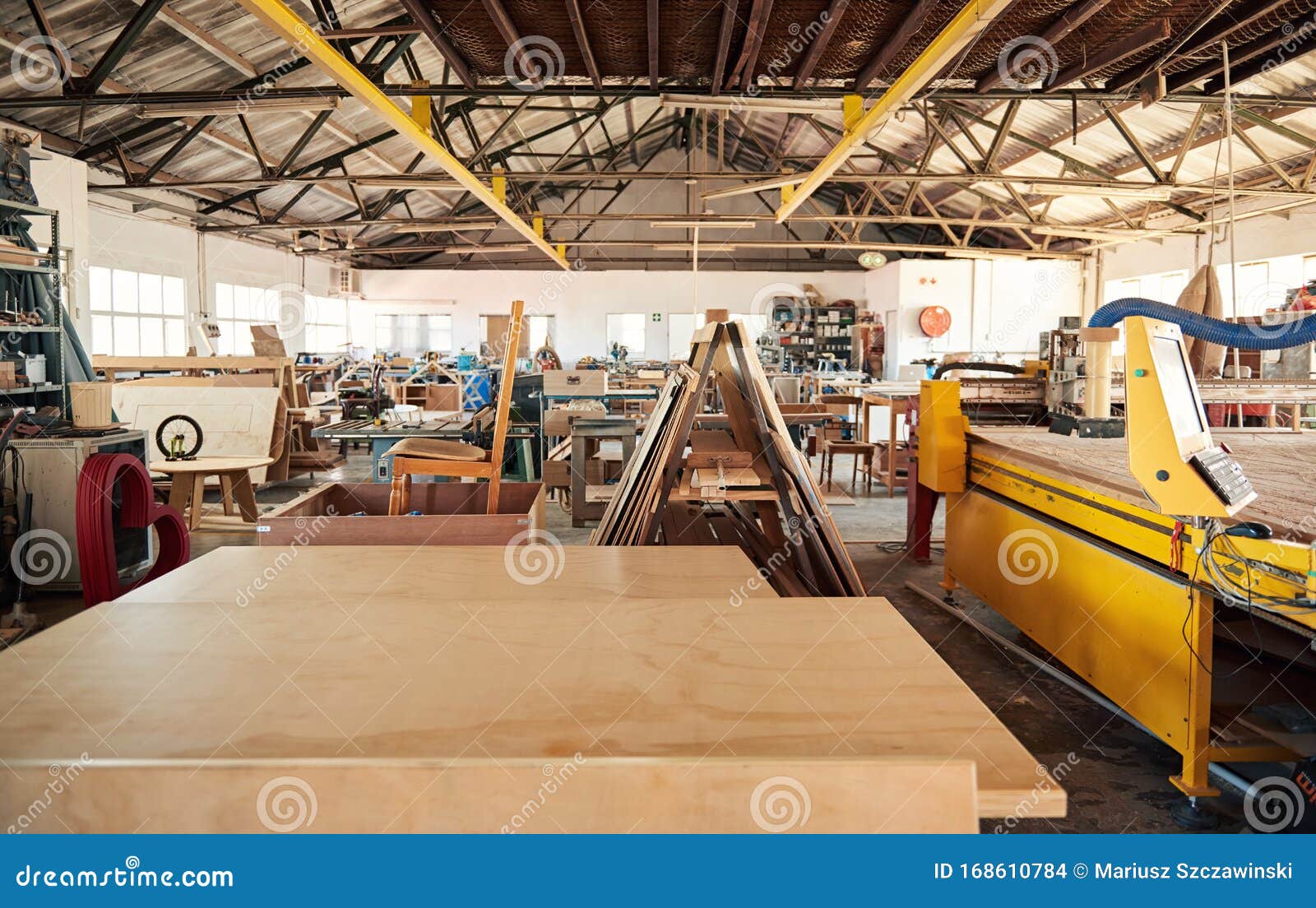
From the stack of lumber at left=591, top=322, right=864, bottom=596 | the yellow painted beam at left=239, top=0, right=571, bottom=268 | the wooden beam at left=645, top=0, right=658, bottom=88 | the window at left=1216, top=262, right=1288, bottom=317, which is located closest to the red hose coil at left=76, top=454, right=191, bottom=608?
the stack of lumber at left=591, top=322, right=864, bottom=596

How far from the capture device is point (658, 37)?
14.1 feet

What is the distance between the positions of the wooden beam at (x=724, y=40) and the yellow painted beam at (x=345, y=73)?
2.06 metres

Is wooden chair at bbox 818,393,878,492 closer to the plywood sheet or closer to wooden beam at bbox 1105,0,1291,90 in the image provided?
wooden beam at bbox 1105,0,1291,90

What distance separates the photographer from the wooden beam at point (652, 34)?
13.0ft

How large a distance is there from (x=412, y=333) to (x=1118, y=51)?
1758 centimetres

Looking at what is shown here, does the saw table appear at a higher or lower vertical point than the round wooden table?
higher

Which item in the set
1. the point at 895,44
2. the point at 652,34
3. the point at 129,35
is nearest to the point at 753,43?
the point at 652,34

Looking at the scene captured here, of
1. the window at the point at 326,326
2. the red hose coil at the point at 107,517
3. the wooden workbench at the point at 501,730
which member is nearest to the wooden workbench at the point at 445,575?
the wooden workbench at the point at 501,730

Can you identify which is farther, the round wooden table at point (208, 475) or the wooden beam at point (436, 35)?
the round wooden table at point (208, 475)

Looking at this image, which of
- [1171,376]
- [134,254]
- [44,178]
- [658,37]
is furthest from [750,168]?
[1171,376]

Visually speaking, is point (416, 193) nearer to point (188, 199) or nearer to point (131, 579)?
point (188, 199)

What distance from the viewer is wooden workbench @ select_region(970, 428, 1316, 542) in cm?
197

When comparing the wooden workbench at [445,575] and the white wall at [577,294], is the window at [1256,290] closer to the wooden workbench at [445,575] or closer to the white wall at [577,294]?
the white wall at [577,294]

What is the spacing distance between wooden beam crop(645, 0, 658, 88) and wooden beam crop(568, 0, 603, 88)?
32 centimetres
